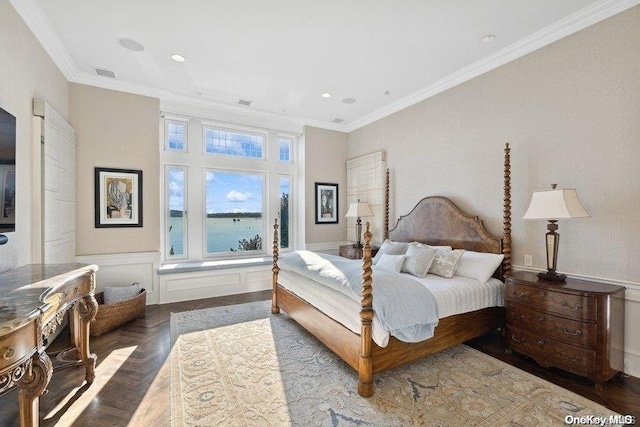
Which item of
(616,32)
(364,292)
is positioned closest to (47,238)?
(364,292)

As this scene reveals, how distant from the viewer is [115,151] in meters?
3.98

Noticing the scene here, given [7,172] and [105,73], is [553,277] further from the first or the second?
[105,73]

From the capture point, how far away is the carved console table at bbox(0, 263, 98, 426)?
121cm

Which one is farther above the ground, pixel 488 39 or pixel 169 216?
pixel 488 39

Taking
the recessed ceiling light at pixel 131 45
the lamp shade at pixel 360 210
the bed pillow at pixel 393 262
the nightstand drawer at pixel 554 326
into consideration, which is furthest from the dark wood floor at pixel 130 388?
the recessed ceiling light at pixel 131 45

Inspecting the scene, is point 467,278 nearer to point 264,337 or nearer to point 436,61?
point 264,337

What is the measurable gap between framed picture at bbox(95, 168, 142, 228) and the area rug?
6.70 feet

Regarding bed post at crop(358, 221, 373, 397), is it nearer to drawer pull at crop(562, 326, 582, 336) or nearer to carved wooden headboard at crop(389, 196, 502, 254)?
drawer pull at crop(562, 326, 582, 336)

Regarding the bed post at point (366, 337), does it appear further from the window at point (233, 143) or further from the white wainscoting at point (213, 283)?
the window at point (233, 143)

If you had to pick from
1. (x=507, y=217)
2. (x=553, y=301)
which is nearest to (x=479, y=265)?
(x=507, y=217)

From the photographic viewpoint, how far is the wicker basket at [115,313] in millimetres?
3184

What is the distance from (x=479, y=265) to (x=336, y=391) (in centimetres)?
196

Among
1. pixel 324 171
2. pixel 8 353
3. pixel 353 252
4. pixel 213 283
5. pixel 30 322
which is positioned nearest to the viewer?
pixel 8 353

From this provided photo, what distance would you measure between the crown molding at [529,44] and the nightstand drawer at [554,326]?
262 centimetres
